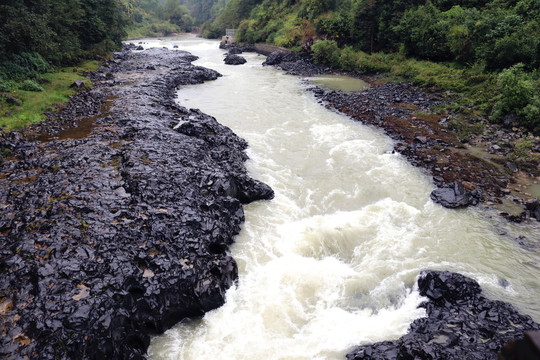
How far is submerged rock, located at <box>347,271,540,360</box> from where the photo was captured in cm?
618

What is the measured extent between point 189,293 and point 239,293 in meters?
1.50

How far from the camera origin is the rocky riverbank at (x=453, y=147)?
12.5 m

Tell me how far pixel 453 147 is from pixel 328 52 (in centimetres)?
2930

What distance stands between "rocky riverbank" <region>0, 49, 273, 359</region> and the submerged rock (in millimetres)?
4694

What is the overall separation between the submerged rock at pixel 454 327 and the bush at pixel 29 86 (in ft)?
83.7

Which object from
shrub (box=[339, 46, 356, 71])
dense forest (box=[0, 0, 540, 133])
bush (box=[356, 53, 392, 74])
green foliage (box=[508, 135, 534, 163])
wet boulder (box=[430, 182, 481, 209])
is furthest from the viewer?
shrub (box=[339, 46, 356, 71])

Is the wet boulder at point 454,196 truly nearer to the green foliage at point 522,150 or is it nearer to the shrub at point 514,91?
the green foliage at point 522,150

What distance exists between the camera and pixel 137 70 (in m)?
35.7

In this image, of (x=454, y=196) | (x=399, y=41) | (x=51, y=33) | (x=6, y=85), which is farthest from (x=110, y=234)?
(x=399, y=41)

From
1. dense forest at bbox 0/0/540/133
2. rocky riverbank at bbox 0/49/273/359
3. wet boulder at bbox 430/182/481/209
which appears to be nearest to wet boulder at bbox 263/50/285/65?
dense forest at bbox 0/0/540/133

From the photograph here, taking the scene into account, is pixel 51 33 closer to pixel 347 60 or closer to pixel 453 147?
pixel 347 60

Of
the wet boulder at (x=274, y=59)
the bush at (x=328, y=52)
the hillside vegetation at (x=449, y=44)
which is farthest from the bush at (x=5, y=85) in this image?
the wet boulder at (x=274, y=59)

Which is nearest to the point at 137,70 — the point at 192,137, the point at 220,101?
the point at 220,101

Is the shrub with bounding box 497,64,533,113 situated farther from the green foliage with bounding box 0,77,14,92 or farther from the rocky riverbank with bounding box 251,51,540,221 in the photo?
the green foliage with bounding box 0,77,14,92
